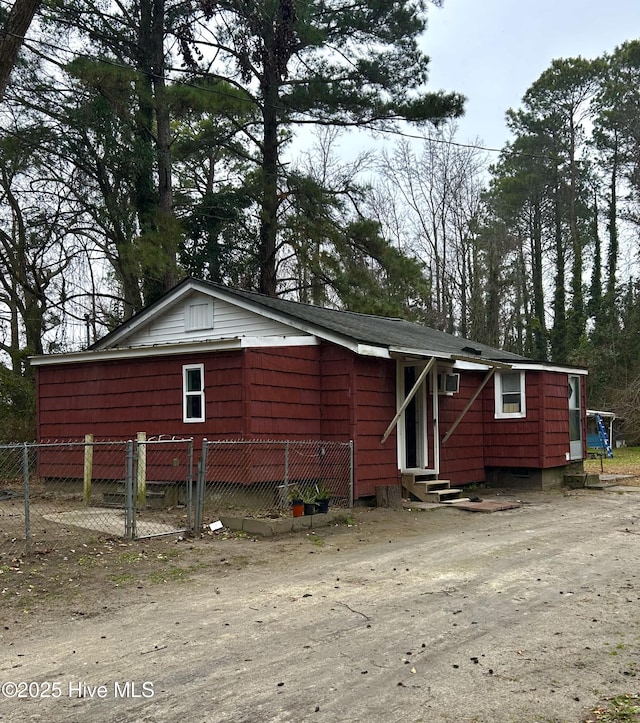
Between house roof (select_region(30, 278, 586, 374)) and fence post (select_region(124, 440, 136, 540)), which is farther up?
house roof (select_region(30, 278, 586, 374))

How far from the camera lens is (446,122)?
20953 millimetres

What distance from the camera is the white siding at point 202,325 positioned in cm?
1277

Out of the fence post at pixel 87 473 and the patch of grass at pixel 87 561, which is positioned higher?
the fence post at pixel 87 473

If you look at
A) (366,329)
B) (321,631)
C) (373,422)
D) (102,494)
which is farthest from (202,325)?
(321,631)

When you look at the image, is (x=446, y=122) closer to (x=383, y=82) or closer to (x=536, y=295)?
(x=383, y=82)

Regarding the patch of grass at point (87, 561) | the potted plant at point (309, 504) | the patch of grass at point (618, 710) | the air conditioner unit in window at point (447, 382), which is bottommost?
the patch of grass at point (87, 561)

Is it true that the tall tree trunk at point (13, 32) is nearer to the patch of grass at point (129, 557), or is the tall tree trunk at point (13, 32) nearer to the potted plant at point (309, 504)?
the patch of grass at point (129, 557)

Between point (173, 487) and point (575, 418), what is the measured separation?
9.57 m

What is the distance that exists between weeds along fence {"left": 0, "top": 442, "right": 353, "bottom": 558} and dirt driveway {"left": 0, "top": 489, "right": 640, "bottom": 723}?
4.13ft

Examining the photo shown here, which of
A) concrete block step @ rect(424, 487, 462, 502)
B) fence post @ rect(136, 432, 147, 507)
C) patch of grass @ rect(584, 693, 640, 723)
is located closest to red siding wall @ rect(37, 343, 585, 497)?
fence post @ rect(136, 432, 147, 507)

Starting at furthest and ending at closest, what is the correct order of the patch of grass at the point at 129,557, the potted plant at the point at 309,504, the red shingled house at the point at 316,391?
the red shingled house at the point at 316,391
the potted plant at the point at 309,504
the patch of grass at the point at 129,557

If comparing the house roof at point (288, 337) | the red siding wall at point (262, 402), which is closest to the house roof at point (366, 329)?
the house roof at point (288, 337)

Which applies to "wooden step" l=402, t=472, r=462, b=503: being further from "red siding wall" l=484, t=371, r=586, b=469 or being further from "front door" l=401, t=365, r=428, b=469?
"red siding wall" l=484, t=371, r=586, b=469

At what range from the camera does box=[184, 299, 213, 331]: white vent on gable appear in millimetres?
13648
